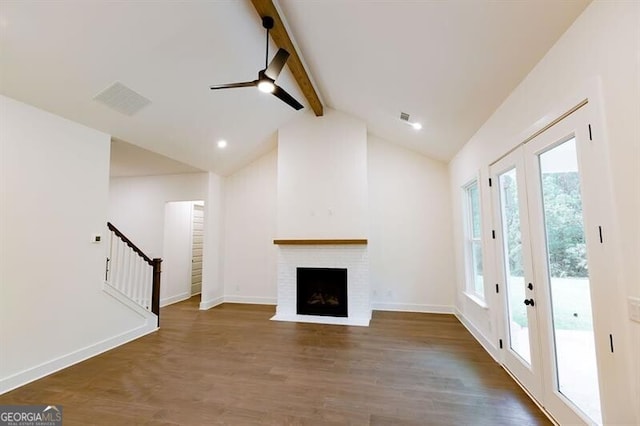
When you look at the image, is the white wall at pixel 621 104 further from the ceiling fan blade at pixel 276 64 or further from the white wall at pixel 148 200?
the white wall at pixel 148 200

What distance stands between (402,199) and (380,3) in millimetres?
3774

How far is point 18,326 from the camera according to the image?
283cm

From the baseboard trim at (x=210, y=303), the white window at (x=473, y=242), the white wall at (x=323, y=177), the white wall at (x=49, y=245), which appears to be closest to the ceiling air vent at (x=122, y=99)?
the white wall at (x=49, y=245)

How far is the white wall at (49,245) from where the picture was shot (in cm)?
279

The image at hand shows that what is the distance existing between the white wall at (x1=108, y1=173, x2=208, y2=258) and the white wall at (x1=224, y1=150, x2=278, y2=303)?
31.6 inches

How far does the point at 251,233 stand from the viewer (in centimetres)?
633

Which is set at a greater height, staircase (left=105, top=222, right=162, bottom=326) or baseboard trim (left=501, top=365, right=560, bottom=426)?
staircase (left=105, top=222, right=162, bottom=326)

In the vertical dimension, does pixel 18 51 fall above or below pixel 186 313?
above

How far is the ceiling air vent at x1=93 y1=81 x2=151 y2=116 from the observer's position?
3079 mm

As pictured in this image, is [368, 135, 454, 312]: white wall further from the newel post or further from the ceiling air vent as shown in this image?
the ceiling air vent

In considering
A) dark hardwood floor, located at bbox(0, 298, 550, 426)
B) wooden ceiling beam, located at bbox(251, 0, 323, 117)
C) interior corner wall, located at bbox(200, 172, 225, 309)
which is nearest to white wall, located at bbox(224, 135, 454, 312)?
dark hardwood floor, located at bbox(0, 298, 550, 426)

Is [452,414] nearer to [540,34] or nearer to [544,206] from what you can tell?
[544,206]

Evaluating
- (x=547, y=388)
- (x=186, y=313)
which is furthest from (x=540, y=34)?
(x=186, y=313)

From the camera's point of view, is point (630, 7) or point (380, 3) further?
point (380, 3)
